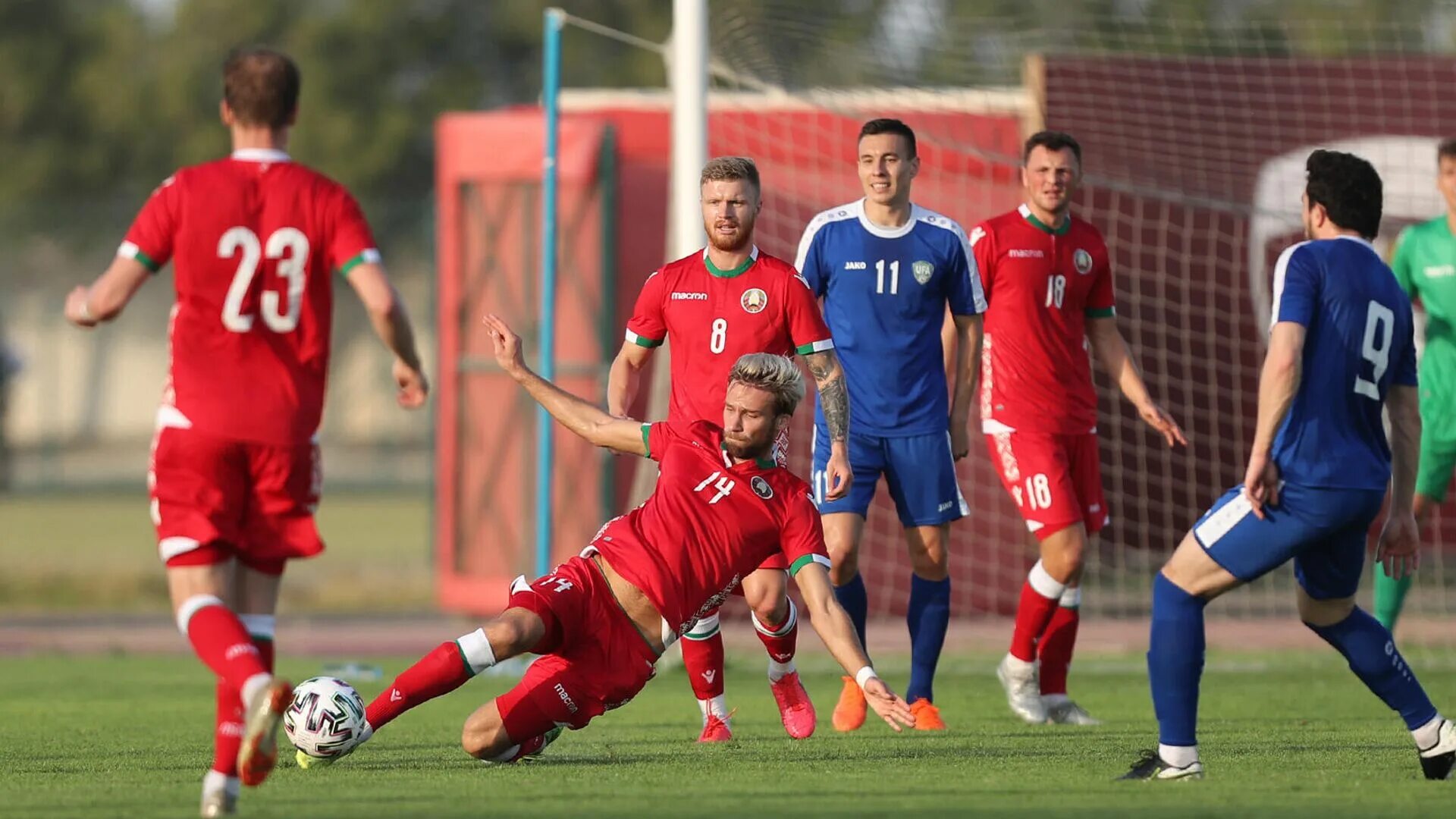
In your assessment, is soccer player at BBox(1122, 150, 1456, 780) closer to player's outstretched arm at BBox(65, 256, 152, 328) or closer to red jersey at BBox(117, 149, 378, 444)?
red jersey at BBox(117, 149, 378, 444)

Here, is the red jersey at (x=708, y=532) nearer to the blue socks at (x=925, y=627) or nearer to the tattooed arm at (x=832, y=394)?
the tattooed arm at (x=832, y=394)

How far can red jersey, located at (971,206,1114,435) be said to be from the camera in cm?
918

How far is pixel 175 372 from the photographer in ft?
20.3

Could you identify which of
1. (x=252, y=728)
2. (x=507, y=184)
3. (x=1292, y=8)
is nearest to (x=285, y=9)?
(x=1292, y=8)

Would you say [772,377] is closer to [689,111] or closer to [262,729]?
[262,729]

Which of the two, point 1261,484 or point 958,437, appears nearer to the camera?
point 1261,484

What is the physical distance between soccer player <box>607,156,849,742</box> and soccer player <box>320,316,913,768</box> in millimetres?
689

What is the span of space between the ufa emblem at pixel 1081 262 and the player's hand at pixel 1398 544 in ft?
7.95

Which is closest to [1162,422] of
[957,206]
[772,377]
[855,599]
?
[855,599]

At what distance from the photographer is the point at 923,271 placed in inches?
348

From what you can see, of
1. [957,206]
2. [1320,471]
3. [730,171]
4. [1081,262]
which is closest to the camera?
[1320,471]

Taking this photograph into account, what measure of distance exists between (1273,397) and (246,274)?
10.4 ft

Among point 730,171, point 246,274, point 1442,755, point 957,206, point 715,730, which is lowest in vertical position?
point 715,730

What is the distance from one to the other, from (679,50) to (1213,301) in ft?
21.6
